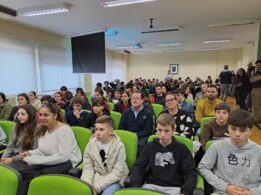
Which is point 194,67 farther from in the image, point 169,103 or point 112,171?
point 112,171

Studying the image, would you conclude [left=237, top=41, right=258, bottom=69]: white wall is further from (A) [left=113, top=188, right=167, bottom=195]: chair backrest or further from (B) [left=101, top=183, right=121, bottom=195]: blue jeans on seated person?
(A) [left=113, top=188, right=167, bottom=195]: chair backrest

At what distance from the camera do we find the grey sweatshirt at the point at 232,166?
1612 mm

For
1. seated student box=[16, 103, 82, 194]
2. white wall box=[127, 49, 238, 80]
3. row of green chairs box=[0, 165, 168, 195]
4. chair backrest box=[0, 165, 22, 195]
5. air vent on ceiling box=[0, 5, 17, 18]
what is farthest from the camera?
white wall box=[127, 49, 238, 80]

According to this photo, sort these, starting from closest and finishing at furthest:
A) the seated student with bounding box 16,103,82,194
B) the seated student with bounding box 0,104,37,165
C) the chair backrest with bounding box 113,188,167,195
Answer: the chair backrest with bounding box 113,188,167,195 → the seated student with bounding box 16,103,82,194 → the seated student with bounding box 0,104,37,165

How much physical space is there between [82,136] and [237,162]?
159cm

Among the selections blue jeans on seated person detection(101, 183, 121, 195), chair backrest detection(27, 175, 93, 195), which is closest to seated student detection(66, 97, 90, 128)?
blue jeans on seated person detection(101, 183, 121, 195)

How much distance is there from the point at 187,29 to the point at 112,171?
5.99 meters

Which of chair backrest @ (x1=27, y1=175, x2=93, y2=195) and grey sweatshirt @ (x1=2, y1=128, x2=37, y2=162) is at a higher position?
chair backrest @ (x1=27, y1=175, x2=93, y2=195)

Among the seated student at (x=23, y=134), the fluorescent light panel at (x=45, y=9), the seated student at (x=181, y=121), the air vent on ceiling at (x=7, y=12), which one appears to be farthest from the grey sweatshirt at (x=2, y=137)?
the air vent on ceiling at (x=7, y=12)

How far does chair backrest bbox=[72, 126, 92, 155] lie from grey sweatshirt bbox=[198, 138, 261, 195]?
1.26 m

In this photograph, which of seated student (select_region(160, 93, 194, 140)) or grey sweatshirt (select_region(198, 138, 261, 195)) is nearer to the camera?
grey sweatshirt (select_region(198, 138, 261, 195))

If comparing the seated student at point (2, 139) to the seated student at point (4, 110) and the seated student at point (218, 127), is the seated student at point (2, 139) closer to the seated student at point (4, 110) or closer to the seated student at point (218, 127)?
the seated student at point (4, 110)

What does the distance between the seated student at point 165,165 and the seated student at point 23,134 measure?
49.9 inches

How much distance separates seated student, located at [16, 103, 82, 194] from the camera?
7.01 ft
